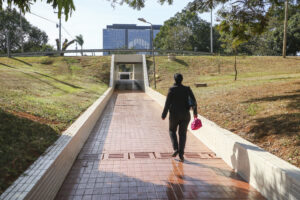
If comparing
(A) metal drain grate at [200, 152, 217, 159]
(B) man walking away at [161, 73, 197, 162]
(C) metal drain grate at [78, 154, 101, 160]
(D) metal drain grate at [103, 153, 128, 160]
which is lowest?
(A) metal drain grate at [200, 152, 217, 159]

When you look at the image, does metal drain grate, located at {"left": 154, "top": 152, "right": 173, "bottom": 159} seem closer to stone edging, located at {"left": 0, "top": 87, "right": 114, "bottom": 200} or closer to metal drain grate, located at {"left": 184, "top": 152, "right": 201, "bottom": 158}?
metal drain grate, located at {"left": 184, "top": 152, "right": 201, "bottom": 158}

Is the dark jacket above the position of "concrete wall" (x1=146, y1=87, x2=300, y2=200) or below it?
above

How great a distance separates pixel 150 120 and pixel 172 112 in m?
5.56

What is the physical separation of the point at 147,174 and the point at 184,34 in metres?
58.9

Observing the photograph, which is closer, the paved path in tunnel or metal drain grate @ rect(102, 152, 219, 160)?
the paved path in tunnel

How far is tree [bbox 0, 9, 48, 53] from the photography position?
183ft

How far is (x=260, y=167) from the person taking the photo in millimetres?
4199

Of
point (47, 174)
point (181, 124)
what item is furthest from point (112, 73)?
point (47, 174)

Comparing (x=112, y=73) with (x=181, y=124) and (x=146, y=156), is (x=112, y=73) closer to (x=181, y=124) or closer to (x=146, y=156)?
(x=146, y=156)

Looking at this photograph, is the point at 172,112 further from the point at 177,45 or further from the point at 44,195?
the point at 177,45

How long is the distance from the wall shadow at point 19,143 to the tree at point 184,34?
55.7 m

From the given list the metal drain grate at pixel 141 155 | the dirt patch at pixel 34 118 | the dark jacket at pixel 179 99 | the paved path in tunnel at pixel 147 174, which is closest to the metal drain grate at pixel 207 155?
the paved path in tunnel at pixel 147 174

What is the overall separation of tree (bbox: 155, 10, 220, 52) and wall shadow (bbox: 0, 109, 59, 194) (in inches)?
2194

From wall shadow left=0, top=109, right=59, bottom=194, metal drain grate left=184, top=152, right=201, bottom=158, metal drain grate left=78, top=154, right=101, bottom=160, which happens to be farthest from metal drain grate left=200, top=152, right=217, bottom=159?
wall shadow left=0, top=109, right=59, bottom=194
